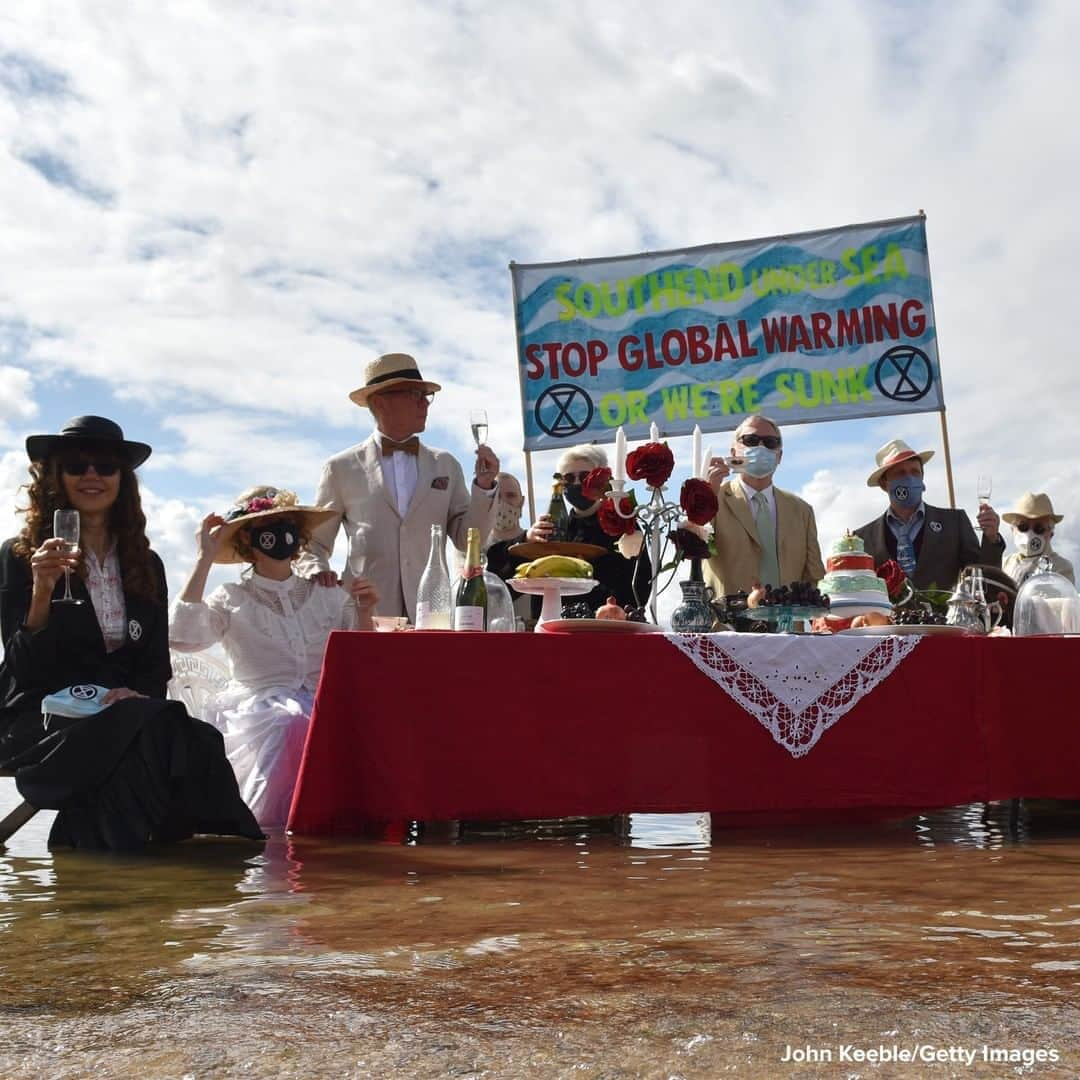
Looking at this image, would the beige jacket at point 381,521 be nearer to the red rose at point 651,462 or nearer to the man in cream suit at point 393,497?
the man in cream suit at point 393,497

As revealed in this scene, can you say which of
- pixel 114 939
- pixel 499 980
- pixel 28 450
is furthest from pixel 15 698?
pixel 499 980

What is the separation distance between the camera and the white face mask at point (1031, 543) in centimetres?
680

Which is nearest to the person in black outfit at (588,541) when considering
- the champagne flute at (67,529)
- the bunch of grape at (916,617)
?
the bunch of grape at (916,617)

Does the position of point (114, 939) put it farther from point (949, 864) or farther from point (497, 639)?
point (949, 864)

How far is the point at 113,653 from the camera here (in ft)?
13.9

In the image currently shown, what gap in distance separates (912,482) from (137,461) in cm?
373

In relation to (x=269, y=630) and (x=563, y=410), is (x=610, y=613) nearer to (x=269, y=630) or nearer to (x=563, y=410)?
(x=269, y=630)

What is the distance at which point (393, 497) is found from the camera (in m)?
5.46

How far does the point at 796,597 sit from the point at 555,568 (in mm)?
771

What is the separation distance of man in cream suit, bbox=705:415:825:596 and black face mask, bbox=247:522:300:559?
1.85 meters

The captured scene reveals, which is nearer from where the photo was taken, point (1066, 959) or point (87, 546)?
point (1066, 959)

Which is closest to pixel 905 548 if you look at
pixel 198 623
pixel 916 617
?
pixel 916 617

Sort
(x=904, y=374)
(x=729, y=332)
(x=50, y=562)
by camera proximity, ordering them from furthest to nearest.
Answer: (x=729, y=332), (x=904, y=374), (x=50, y=562)

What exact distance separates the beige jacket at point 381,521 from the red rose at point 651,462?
143 cm
